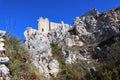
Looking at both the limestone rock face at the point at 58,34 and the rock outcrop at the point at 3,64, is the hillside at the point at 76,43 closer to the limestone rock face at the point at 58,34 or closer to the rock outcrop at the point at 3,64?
the limestone rock face at the point at 58,34

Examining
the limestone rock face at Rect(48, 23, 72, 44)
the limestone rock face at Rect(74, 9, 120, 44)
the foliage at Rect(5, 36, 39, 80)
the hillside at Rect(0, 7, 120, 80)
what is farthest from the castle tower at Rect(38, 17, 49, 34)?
the foliage at Rect(5, 36, 39, 80)

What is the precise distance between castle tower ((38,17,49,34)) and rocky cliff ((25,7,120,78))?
12.8ft

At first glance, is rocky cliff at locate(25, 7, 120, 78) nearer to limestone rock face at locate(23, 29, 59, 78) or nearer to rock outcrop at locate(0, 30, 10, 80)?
limestone rock face at locate(23, 29, 59, 78)

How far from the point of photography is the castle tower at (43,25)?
155ft

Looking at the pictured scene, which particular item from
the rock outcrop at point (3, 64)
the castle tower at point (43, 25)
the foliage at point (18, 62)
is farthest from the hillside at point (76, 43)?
the rock outcrop at point (3, 64)

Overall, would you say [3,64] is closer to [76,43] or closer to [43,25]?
[76,43]

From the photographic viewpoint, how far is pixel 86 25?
43219 millimetres

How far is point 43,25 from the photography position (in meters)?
47.8

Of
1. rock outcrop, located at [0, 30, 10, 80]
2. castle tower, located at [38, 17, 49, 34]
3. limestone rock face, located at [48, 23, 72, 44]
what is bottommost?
rock outcrop, located at [0, 30, 10, 80]

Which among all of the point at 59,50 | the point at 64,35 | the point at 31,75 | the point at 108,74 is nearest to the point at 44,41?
the point at 59,50

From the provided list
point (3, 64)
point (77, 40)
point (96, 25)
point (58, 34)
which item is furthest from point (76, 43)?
point (3, 64)

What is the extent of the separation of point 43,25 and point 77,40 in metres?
8.84

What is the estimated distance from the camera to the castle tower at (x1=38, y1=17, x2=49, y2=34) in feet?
155

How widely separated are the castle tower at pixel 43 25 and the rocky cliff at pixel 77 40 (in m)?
3.89
